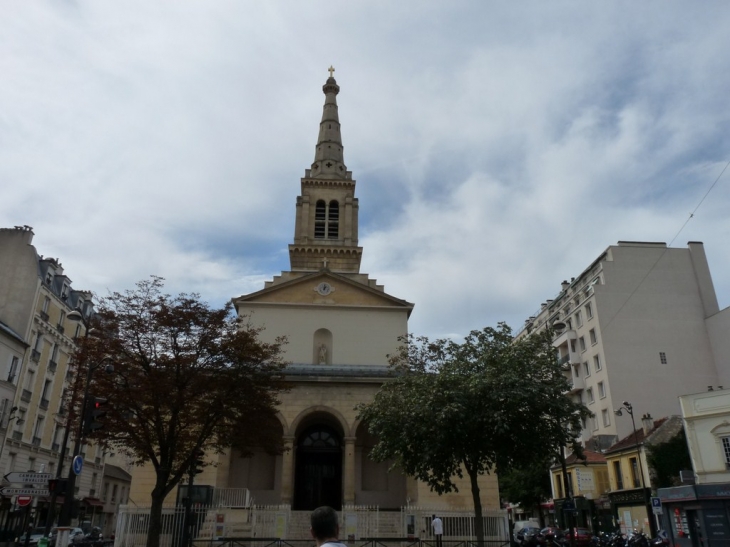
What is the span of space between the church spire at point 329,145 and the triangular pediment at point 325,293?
11.3 metres

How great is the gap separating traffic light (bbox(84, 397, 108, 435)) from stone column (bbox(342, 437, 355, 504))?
1311 centimetres

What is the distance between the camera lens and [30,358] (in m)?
34.0

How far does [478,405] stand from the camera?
17.8m

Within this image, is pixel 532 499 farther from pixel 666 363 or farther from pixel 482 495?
pixel 482 495

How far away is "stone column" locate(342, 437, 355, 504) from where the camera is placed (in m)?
24.7

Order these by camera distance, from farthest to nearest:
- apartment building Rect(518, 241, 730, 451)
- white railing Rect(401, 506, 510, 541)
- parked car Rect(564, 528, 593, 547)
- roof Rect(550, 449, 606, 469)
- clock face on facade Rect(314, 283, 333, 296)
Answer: apartment building Rect(518, 241, 730, 451) < roof Rect(550, 449, 606, 469) < clock face on facade Rect(314, 283, 333, 296) < parked car Rect(564, 528, 593, 547) < white railing Rect(401, 506, 510, 541)

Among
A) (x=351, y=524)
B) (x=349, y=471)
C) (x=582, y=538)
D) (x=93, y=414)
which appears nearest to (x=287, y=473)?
(x=349, y=471)

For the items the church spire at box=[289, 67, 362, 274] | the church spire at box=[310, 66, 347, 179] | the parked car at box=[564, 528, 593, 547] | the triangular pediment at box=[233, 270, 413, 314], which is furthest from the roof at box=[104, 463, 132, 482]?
the parked car at box=[564, 528, 593, 547]

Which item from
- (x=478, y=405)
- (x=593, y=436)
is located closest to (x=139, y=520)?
(x=478, y=405)

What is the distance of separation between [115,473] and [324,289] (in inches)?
1113

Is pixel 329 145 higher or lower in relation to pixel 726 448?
higher

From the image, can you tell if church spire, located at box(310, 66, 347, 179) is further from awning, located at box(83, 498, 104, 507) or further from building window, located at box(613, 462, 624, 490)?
awning, located at box(83, 498, 104, 507)

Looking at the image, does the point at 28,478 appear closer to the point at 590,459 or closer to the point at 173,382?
the point at 173,382

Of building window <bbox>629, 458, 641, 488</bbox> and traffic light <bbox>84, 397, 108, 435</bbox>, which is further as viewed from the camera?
building window <bbox>629, 458, 641, 488</bbox>
